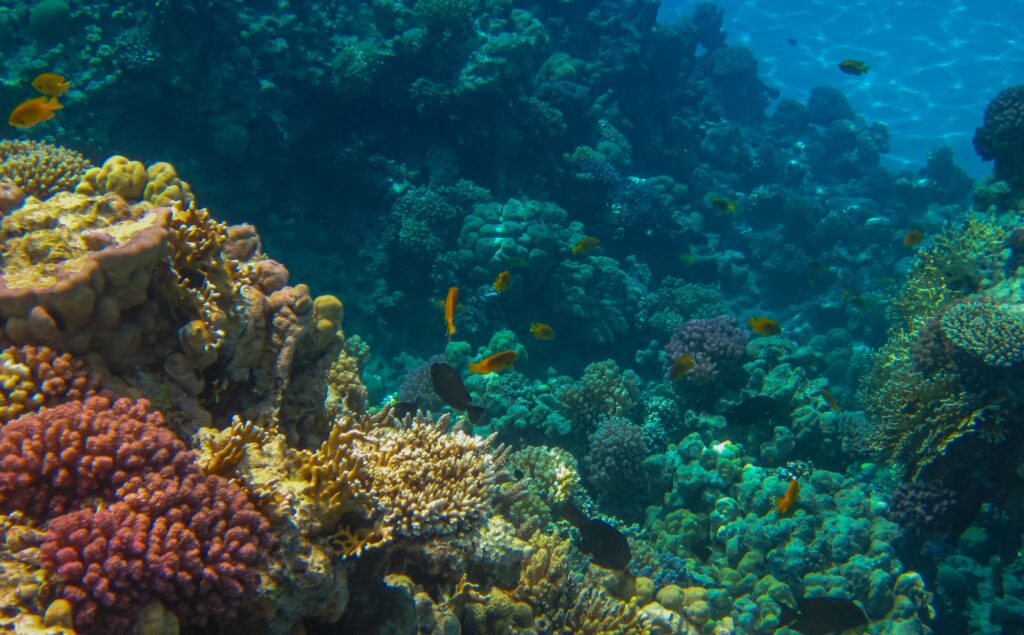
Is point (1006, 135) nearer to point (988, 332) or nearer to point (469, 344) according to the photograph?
point (988, 332)

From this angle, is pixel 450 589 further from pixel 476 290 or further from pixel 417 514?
pixel 476 290

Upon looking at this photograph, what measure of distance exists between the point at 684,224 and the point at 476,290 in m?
6.87

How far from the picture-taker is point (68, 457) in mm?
2244

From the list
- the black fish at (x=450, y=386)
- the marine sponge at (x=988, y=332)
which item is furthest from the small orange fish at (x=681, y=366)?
the black fish at (x=450, y=386)

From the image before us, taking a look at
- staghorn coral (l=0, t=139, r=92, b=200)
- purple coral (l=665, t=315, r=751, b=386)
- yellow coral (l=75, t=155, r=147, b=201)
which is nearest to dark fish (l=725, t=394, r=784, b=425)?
purple coral (l=665, t=315, r=751, b=386)

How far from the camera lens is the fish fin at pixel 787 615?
570 centimetres

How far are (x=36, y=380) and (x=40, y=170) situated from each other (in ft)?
14.0

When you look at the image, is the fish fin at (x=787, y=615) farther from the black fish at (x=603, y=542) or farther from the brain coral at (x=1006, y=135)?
the brain coral at (x=1006, y=135)

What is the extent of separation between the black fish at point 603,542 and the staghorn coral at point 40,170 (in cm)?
576

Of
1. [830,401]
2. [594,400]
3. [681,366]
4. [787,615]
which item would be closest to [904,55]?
[830,401]

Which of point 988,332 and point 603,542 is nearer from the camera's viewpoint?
point 603,542

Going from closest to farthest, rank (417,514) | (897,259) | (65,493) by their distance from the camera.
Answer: (65,493)
(417,514)
(897,259)

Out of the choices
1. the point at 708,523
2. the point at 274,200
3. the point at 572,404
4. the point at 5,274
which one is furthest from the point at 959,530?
the point at 274,200

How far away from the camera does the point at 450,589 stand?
3678 mm
